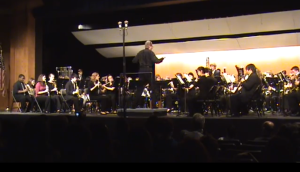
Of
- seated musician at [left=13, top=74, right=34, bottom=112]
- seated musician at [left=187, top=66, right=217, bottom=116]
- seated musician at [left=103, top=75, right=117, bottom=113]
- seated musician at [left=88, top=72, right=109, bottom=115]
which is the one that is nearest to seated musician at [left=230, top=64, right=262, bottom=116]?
seated musician at [left=187, top=66, right=217, bottom=116]

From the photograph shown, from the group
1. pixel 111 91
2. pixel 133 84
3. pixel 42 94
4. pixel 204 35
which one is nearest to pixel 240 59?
pixel 204 35

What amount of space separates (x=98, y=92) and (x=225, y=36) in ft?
19.2

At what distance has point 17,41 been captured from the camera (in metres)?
13.3

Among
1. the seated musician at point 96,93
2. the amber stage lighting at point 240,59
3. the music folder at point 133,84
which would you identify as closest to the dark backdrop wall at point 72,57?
the amber stage lighting at point 240,59

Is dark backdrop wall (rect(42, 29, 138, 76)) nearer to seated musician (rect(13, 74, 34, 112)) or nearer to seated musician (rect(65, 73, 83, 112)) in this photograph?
seated musician (rect(13, 74, 34, 112))

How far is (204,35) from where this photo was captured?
13695mm

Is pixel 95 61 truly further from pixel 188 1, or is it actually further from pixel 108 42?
pixel 188 1

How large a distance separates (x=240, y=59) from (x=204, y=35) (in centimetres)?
193

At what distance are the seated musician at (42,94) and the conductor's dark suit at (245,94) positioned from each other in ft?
17.1

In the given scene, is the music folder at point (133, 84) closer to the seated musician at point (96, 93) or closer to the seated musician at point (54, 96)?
the seated musician at point (96, 93)

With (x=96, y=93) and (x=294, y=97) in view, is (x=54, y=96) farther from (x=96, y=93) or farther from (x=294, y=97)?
(x=294, y=97)

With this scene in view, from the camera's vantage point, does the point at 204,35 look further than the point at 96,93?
Yes

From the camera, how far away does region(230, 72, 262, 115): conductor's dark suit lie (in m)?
7.46

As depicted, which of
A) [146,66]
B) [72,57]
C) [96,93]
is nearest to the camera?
[146,66]
